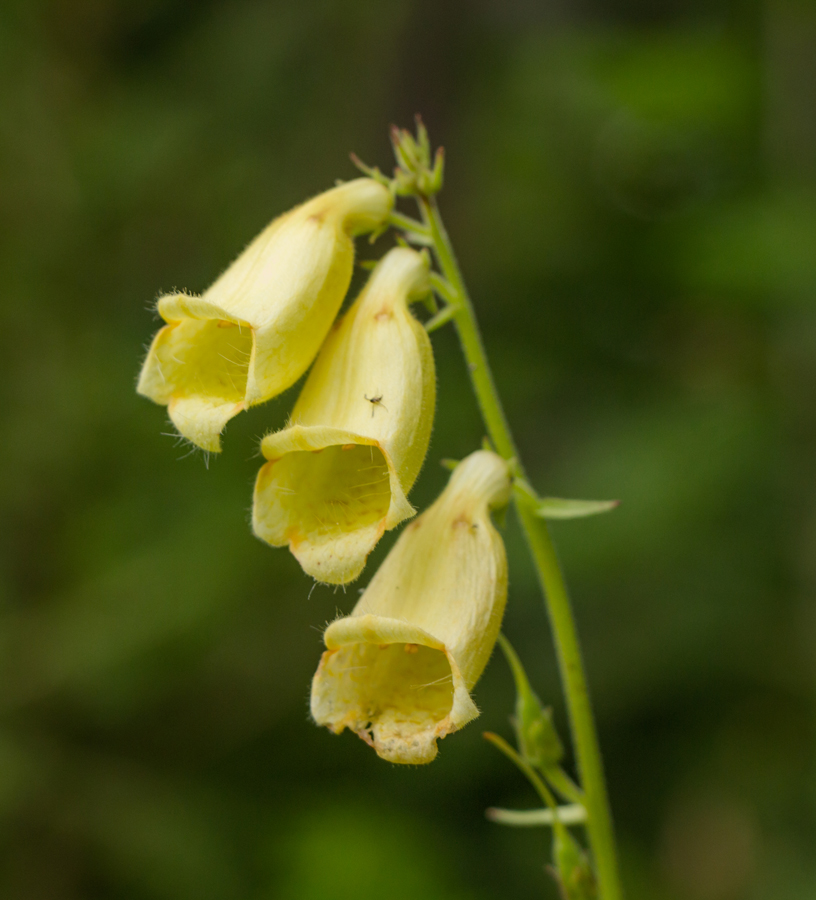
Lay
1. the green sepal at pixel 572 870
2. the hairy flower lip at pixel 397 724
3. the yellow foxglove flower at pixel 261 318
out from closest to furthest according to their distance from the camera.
Answer: the hairy flower lip at pixel 397 724 → the yellow foxglove flower at pixel 261 318 → the green sepal at pixel 572 870

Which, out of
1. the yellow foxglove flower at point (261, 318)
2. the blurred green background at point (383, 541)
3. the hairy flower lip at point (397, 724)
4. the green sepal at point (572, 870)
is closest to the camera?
the hairy flower lip at point (397, 724)

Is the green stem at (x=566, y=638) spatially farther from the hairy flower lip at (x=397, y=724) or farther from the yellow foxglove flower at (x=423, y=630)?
the hairy flower lip at (x=397, y=724)

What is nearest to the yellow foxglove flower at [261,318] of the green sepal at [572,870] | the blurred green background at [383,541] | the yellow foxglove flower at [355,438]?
the yellow foxglove flower at [355,438]

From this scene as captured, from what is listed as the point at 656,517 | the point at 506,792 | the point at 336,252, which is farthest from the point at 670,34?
the point at 336,252

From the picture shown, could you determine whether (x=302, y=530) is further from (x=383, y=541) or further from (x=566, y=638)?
(x=383, y=541)

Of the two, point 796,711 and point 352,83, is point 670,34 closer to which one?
point 352,83

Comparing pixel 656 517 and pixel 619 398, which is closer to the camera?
pixel 656 517

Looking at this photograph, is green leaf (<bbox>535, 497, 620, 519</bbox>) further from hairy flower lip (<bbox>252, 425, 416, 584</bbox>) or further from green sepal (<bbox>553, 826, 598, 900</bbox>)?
green sepal (<bbox>553, 826, 598, 900</bbox>)
